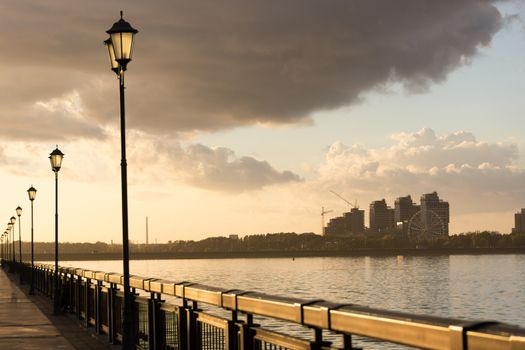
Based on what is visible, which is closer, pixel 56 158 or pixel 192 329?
pixel 192 329

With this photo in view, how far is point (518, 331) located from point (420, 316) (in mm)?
1002

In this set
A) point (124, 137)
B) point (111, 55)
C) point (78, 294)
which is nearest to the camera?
point (124, 137)

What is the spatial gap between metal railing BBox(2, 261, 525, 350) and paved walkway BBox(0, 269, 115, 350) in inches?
24.0

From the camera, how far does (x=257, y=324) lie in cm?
883

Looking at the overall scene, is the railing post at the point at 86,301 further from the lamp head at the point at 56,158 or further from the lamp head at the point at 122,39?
the lamp head at the point at 56,158

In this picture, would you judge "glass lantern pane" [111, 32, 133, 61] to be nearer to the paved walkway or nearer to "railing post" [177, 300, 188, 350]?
the paved walkway

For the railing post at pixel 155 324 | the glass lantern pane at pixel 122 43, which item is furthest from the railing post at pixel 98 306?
the glass lantern pane at pixel 122 43

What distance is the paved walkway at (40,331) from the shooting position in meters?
17.3

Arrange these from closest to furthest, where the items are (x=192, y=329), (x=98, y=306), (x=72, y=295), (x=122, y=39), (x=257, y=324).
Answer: (x=257, y=324) → (x=192, y=329) → (x=122, y=39) → (x=98, y=306) → (x=72, y=295)

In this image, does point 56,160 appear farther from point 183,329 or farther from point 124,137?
point 183,329

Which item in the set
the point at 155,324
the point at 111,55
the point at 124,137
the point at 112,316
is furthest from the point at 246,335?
the point at 111,55

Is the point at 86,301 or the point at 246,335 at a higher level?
the point at 246,335

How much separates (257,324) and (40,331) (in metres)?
12.7

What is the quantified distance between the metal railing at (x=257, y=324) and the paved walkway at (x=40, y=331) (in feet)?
2.00
